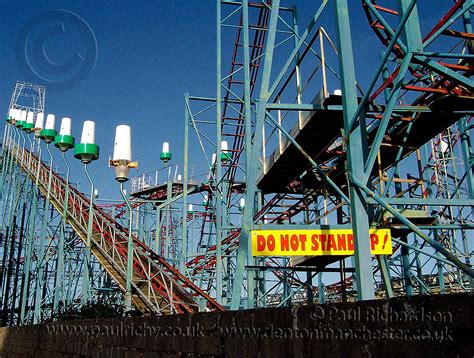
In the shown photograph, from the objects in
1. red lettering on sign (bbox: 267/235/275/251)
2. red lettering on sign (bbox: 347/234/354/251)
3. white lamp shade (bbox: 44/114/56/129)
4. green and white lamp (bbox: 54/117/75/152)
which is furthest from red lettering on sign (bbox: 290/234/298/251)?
white lamp shade (bbox: 44/114/56/129)

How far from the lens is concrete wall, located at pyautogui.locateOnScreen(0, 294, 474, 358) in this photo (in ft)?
7.50

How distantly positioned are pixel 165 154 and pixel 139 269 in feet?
53.1

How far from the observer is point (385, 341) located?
2562 mm

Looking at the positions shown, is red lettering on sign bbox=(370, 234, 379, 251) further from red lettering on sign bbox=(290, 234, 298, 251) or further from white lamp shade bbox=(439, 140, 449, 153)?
white lamp shade bbox=(439, 140, 449, 153)

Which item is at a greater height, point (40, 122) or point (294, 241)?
point (40, 122)

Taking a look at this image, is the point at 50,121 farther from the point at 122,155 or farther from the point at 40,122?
the point at 122,155

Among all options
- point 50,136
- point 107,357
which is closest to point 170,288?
point 50,136

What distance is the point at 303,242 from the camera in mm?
8188

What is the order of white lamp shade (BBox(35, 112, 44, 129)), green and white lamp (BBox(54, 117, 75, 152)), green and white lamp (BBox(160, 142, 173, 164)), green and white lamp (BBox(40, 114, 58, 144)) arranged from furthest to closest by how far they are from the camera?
green and white lamp (BBox(160, 142, 173, 164)) < white lamp shade (BBox(35, 112, 44, 129)) < green and white lamp (BBox(40, 114, 58, 144)) < green and white lamp (BBox(54, 117, 75, 152))

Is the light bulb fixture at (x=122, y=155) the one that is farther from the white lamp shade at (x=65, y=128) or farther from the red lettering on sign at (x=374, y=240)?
the red lettering on sign at (x=374, y=240)

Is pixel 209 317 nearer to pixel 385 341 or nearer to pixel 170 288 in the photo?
pixel 385 341

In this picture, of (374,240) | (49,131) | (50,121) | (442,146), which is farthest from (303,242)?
(442,146)

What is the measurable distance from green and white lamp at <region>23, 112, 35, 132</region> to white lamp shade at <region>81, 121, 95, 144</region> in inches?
586

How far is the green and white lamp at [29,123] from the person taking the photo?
2631 cm
